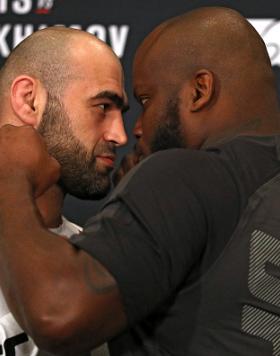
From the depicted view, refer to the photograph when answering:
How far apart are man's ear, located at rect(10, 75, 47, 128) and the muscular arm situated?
523 mm

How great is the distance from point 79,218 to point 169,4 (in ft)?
1.78

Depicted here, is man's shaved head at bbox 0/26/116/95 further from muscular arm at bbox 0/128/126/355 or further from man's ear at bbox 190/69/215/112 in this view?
muscular arm at bbox 0/128/126/355

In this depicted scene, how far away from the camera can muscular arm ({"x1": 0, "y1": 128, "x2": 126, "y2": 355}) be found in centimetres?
85

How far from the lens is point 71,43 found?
145 centimetres

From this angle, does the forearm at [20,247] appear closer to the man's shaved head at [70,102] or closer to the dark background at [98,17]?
the man's shaved head at [70,102]

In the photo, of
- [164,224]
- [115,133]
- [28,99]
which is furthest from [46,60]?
[164,224]

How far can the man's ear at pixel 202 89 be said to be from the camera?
1.15 metres

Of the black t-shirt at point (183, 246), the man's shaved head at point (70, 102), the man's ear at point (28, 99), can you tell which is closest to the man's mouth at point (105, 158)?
the man's shaved head at point (70, 102)

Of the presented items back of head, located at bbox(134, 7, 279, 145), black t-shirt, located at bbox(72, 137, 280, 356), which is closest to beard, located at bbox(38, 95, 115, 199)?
back of head, located at bbox(134, 7, 279, 145)

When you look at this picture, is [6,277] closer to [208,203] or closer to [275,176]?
[208,203]

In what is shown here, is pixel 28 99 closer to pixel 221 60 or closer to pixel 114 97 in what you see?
pixel 114 97

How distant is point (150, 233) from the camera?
90 cm

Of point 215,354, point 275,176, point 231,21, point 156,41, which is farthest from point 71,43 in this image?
point 215,354

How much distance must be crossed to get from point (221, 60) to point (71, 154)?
1.22 ft
